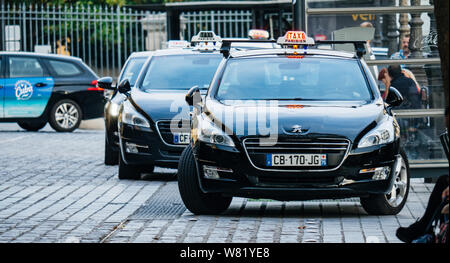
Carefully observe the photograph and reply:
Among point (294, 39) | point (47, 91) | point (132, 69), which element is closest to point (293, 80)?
point (294, 39)

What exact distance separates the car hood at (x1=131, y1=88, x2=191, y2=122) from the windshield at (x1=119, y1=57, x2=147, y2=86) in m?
2.78

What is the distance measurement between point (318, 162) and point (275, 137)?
405 millimetres

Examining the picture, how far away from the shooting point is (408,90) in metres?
13.5

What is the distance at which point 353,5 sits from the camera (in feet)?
44.7

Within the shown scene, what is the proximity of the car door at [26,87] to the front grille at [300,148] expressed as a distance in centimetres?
1439

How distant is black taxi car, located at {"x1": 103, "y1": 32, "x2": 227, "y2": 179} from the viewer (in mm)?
13414

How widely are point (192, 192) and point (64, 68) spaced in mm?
14329

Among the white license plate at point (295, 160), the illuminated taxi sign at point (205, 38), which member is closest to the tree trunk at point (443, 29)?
the white license plate at point (295, 160)

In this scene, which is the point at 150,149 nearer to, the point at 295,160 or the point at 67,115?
the point at 295,160

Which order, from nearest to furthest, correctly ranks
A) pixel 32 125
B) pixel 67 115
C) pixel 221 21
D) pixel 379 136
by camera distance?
pixel 379 136
pixel 67 115
pixel 32 125
pixel 221 21

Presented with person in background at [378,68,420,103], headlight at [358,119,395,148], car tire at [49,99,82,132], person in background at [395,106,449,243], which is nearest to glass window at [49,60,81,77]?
car tire at [49,99,82,132]

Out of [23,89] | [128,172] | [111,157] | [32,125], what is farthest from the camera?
[32,125]
